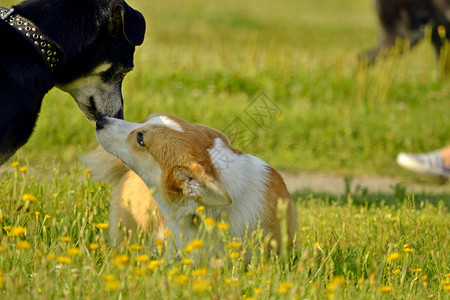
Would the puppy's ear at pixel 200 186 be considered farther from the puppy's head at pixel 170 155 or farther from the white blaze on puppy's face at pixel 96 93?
the white blaze on puppy's face at pixel 96 93

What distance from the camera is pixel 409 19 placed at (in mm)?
8781

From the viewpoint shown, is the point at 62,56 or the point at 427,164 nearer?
the point at 62,56

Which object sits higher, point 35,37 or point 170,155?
point 35,37

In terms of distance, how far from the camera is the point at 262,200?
3.28m

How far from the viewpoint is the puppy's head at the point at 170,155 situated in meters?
2.97

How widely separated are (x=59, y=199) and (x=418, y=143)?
4.98 metres

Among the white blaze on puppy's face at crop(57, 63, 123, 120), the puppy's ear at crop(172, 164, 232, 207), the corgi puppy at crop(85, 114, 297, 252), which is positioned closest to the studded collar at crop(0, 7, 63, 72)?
the white blaze on puppy's face at crop(57, 63, 123, 120)

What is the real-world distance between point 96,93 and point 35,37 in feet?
2.09

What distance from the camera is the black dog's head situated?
3.69 m

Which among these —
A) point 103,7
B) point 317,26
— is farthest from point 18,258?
point 317,26

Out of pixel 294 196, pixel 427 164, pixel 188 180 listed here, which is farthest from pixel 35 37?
pixel 427 164

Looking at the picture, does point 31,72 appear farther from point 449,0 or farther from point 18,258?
point 449,0

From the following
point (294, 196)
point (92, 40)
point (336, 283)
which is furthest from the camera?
point (294, 196)

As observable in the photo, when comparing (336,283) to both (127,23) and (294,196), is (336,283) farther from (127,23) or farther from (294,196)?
(294,196)
